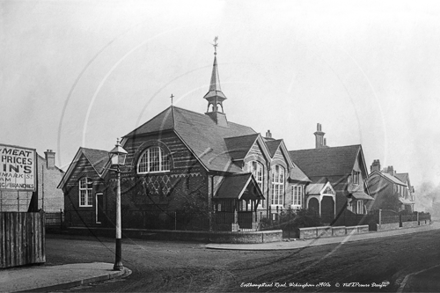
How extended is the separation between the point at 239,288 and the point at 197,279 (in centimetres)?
183

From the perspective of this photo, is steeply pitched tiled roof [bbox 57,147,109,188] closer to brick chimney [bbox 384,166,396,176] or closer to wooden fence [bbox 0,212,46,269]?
wooden fence [bbox 0,212,46,269]

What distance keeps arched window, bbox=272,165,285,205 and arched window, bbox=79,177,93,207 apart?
14.4 meters

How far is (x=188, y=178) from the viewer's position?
2808 cm

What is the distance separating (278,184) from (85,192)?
15.5 m

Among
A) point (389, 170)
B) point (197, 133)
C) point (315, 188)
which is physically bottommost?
point (315, 188)

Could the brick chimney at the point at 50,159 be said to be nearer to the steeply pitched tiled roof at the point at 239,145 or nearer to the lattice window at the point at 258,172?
the steeply pitched tiled roof at the point at 239,145

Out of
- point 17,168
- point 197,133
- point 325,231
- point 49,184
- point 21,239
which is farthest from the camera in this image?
point 49,184

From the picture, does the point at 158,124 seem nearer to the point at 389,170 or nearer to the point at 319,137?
the point at 319,137

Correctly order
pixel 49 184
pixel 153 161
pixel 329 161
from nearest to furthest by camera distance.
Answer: pixel 153 161 → pixel 49 184 → pixel 329 161

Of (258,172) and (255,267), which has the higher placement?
(258,172)

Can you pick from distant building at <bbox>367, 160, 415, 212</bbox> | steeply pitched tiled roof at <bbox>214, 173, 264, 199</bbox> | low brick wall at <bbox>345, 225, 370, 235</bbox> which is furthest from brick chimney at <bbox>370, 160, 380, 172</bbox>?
steeply pitched tiled roof at <bbox>214, 173, 264, 199</bbox>

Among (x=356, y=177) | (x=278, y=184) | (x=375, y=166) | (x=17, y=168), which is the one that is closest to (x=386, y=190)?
(x=375, y=166)

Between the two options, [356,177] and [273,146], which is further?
[356,177]

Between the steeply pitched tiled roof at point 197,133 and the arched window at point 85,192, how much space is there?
6.59 metres
